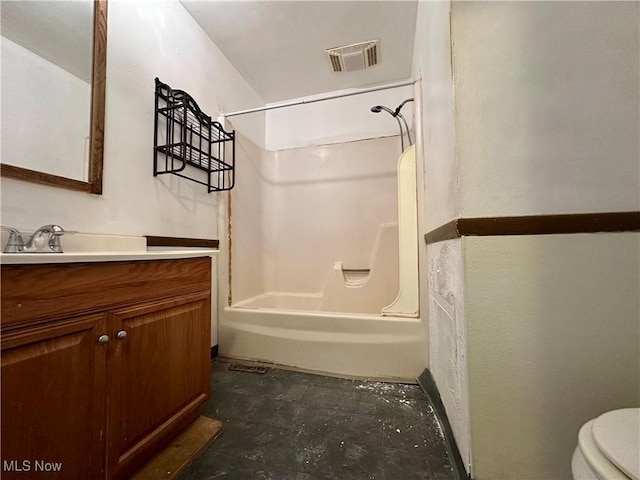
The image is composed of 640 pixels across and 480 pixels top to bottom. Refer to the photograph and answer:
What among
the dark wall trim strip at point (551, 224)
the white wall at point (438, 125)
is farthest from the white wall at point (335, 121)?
the dark wall trim strip at point (551, 224)

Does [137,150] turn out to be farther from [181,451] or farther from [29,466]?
[181,451]

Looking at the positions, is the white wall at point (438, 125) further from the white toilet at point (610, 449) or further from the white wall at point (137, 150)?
the white wall at point (137, 150)

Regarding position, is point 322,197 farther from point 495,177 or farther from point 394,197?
point 495,177

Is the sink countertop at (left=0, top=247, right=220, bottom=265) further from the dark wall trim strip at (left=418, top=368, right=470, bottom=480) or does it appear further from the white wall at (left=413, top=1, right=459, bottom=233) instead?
the dark wall trim strip at (left=418, top=368, right=470, bottom=480)

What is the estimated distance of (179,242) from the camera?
4.91 feet

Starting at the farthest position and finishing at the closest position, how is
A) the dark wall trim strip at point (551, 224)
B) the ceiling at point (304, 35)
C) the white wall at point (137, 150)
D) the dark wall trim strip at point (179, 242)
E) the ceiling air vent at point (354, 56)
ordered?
1. the ceiling air vent at point (354, 56)
2. the ceiling at point (304, 35)
3. the dark wall trim strip at point (179, 242)
4. the white wall at point (137, 150)
5. the dark wall trim strip at point (551, 224)

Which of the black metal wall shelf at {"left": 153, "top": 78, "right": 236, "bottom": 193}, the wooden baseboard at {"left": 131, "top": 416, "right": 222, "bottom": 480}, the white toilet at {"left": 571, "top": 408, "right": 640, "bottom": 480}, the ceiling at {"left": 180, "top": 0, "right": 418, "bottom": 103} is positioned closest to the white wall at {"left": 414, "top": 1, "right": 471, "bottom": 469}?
the white toilet at {"left": 571, "top": 408, "right": 640, "bottom": 480}

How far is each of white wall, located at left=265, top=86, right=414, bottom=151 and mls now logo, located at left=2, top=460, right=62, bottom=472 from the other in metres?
2.51

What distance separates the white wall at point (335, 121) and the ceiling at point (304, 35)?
0.15 m

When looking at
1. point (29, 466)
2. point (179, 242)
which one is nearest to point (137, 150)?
point (179, 242)

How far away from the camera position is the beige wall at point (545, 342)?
682 millimetres

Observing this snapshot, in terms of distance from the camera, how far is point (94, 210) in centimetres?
108

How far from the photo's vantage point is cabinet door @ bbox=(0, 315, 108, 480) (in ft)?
1.74

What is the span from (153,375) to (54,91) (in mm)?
1124
